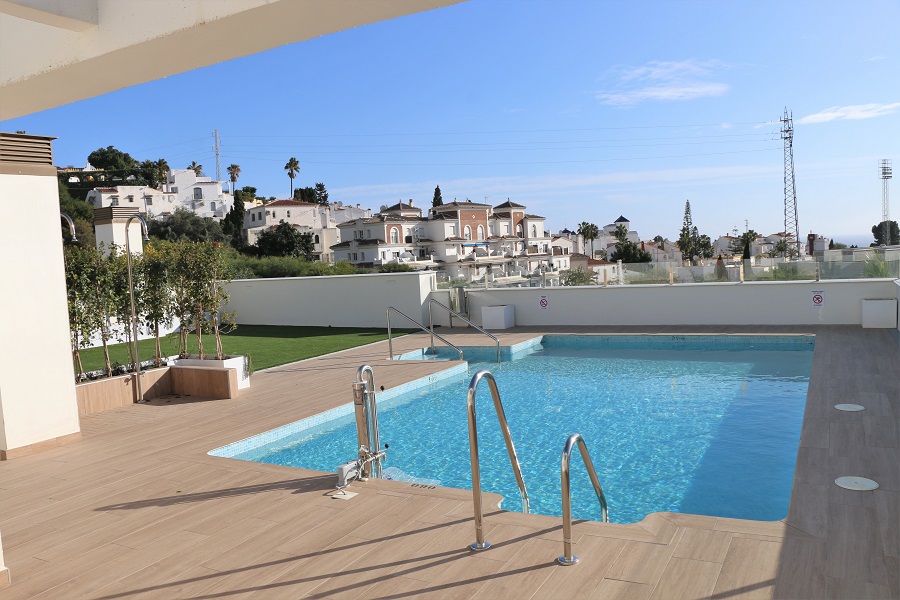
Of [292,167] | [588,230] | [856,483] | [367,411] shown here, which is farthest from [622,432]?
[292,167]

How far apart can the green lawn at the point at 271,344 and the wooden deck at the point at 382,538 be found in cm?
602

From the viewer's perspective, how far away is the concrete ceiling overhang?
2131 millimetres

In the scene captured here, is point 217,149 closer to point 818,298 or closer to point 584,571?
point 818,298

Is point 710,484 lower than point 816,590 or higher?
lower

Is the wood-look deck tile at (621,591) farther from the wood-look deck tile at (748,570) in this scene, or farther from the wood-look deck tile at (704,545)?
the wood-look deck tile at (704,545)

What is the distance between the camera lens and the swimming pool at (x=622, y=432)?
628 centimetres

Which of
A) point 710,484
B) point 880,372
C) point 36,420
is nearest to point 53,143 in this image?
point 36,420

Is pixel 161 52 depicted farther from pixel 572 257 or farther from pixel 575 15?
pixel 572 257

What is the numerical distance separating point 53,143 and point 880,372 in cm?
971

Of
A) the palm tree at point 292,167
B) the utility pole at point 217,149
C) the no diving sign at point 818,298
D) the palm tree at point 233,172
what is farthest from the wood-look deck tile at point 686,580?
the palm tree at point 292,167

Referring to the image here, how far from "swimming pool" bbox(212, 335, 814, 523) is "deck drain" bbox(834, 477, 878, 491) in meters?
0.65

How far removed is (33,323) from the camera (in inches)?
267

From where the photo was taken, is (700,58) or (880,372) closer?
(880,372)

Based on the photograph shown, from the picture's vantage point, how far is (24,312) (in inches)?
263
